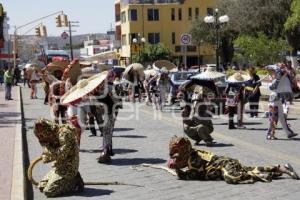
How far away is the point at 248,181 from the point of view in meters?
9.09

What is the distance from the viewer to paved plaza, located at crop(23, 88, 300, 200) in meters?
8.64

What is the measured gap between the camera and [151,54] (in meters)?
70.4

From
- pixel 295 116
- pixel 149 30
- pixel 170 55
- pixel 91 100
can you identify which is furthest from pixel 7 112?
pixel 149 30

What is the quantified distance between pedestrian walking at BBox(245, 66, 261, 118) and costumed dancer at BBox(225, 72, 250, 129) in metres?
0.75

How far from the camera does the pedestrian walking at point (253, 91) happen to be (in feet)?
62.0

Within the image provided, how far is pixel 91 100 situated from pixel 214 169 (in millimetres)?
3073

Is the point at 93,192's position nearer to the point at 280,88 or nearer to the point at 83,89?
the point at 83,89

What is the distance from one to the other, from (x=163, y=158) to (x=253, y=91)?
7.79 metres

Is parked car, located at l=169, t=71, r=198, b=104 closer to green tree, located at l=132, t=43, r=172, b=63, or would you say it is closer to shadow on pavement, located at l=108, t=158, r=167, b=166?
shadow on pavement, located at l=108, t=158, r=167, b=166

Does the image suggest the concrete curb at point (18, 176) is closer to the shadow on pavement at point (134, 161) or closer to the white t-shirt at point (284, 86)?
the shadow on pavement at point (134, 161)

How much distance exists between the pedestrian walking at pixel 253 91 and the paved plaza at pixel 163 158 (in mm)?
817

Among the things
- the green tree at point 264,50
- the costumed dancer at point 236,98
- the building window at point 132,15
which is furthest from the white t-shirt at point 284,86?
the building window at point 132,15

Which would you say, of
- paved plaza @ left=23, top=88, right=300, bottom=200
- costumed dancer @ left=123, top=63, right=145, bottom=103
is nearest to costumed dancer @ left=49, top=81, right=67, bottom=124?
paved plaza @ left=23, top=88, right=300, bottom=200

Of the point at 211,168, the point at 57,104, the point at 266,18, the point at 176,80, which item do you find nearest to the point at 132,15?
the point at 266,18
